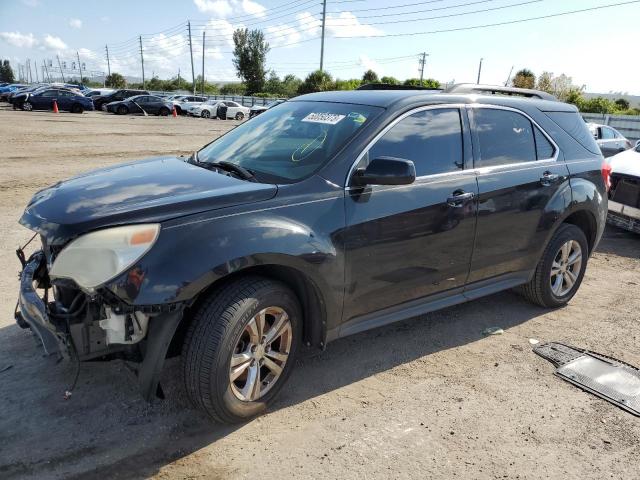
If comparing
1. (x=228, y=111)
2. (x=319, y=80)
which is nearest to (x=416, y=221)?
(x=228, y=111)

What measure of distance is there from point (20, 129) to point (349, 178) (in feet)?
62.4

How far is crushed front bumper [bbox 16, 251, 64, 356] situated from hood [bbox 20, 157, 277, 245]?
14.5 inches

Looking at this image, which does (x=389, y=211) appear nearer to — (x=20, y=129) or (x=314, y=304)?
(x=314, y=304)

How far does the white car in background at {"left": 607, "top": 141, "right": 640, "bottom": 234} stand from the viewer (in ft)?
24.1

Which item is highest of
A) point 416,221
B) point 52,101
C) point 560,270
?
point 416,221

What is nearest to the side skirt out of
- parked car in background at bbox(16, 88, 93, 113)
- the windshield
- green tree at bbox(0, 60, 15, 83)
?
the windshield

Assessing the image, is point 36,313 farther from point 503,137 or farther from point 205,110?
point 205,110

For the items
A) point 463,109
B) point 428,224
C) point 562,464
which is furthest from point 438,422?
point 463,109

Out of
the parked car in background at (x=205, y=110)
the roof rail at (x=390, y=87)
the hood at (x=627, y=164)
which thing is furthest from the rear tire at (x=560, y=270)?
the parked car in background at (x=205, y=110)

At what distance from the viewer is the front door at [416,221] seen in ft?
10.9

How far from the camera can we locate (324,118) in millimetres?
3729

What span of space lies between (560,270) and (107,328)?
13.2 ft

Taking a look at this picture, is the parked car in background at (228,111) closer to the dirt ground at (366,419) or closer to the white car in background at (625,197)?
the white car in background at (625,197)

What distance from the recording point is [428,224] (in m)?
3.62
